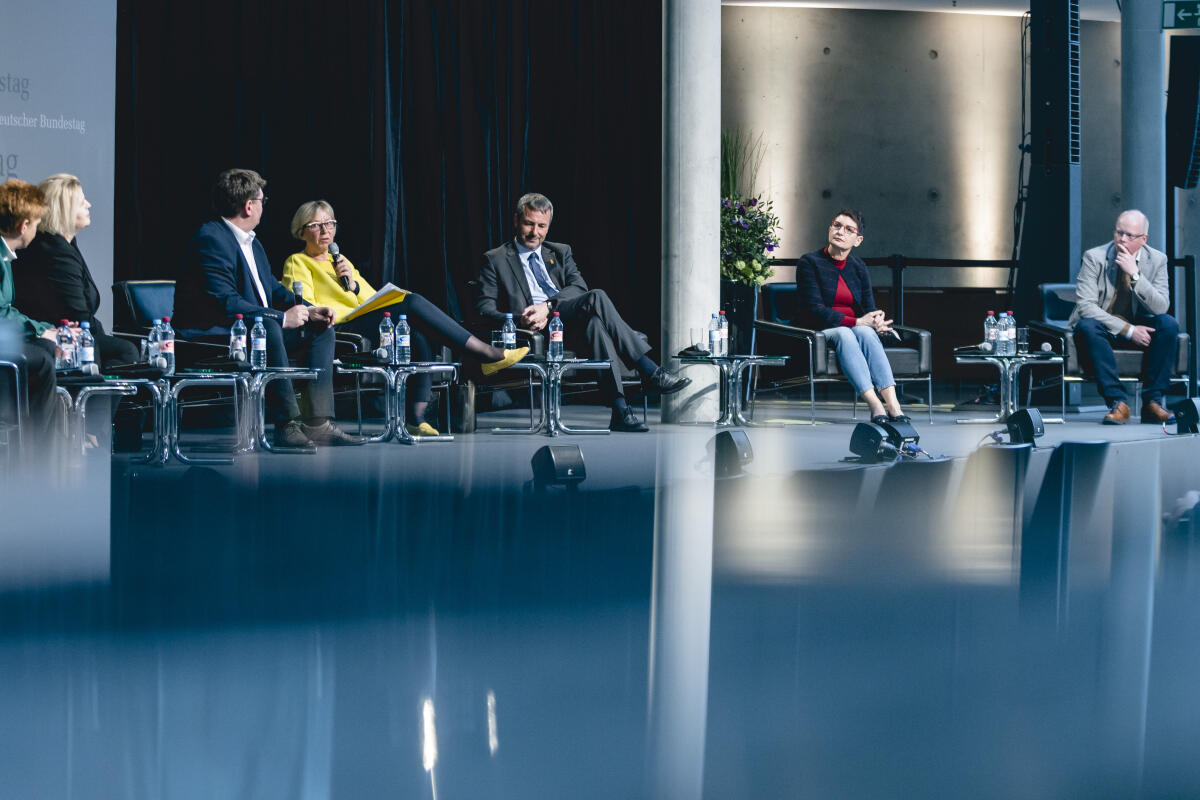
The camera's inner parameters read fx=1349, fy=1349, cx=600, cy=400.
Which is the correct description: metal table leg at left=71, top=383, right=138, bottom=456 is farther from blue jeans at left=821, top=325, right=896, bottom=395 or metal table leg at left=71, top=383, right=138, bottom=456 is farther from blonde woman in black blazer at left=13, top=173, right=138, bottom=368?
blue jeans at left=821, top=325, right=896, bottom=395

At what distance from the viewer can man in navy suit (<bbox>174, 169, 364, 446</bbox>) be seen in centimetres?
500

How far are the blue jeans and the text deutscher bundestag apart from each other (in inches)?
145

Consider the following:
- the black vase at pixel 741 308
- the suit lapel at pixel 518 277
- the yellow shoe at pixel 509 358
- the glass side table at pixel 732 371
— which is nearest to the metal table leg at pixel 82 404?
the yellow shoe at pixel 509 358

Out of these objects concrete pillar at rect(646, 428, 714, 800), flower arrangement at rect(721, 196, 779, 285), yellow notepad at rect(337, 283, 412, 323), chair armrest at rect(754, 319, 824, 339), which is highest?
flower arrangement at rect(721, 196, 779, 285)

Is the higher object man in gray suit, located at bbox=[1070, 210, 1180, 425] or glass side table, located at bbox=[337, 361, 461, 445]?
man in gray suit, located at bbox=[1070, 210, 1180, 425]

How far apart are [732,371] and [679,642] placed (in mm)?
5027

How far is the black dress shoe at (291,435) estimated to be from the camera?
17.0 feet

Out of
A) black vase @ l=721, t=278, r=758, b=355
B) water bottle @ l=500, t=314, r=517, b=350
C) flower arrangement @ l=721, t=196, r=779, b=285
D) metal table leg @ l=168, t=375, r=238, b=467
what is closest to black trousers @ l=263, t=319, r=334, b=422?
metal table leg @ l=168, t=375, r=238, b=467

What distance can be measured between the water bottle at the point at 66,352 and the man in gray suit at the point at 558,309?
2.05 m

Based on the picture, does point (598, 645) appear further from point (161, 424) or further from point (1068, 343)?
point (1068, 343)

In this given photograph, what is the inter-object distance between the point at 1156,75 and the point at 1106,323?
386 cm

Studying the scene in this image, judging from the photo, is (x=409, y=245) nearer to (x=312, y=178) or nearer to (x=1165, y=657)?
(x=312, y=178)

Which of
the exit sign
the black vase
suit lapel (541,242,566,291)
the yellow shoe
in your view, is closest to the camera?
the yellow shoe

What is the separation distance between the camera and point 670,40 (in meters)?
6.99
